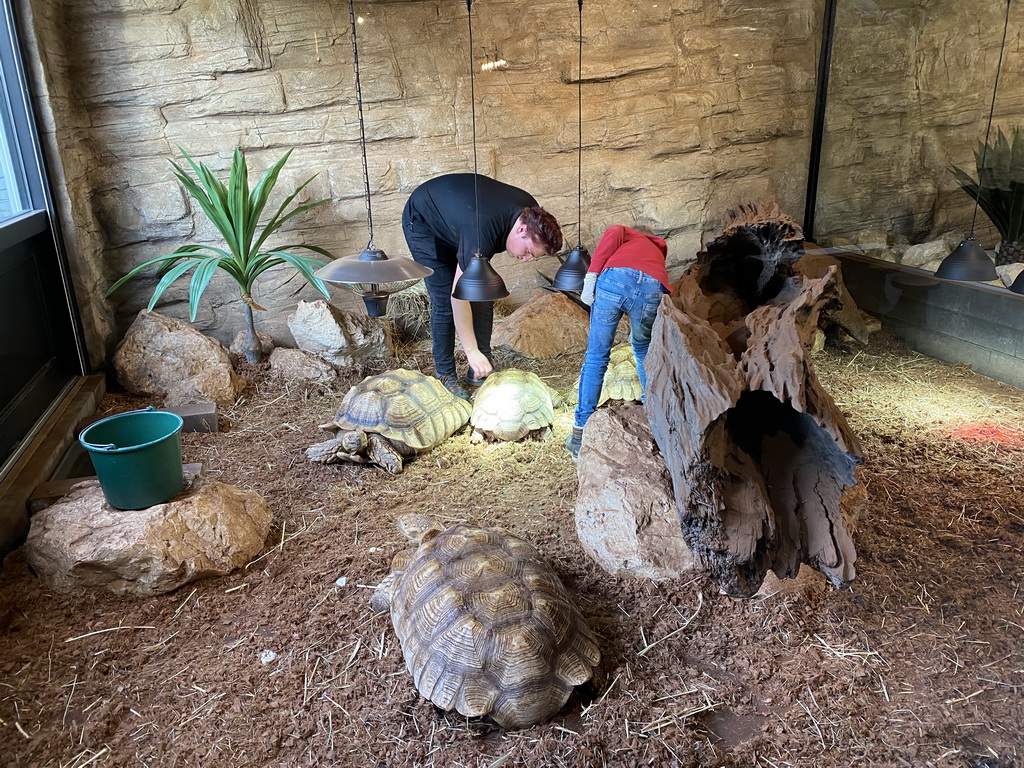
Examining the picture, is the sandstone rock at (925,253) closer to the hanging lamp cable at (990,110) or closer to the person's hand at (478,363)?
the hanging lamp cable at (990,110)

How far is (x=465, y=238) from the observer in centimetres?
394

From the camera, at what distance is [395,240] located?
535cm

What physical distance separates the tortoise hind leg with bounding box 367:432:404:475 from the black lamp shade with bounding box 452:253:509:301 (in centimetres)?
94

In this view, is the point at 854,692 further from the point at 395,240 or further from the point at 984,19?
the point at 984,19

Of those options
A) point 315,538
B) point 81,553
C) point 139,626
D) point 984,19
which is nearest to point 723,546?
point 315,538

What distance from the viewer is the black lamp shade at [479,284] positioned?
3.14 meters

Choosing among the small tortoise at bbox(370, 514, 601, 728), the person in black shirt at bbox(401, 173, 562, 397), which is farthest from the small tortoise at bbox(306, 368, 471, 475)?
the small tortoise at bbox(370, 514, 601, 728)

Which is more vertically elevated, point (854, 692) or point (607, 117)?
point (607, 117)

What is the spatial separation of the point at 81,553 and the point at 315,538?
870 mm

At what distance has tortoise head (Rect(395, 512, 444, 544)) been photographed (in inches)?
103

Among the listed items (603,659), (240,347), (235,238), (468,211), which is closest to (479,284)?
(468,211)

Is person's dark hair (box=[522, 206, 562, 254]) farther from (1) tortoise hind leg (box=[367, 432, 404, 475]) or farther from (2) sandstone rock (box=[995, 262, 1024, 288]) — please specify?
(2) sandstone rock (box=[995, 262, 1024, 288])

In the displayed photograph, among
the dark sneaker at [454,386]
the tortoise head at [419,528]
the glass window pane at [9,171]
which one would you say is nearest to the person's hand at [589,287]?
the dark sneaker at [454,386]

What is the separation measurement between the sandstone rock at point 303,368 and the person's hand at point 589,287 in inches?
79.7
